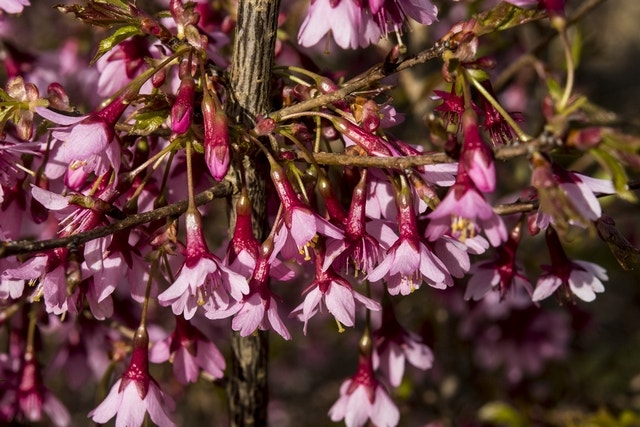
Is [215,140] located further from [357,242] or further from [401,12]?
[401,12]

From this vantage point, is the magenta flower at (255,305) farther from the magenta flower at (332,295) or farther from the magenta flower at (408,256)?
the magenta flower at (408,256)

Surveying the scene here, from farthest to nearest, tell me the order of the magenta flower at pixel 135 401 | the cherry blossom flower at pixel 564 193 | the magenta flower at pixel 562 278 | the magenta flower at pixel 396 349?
the magenta flower at pixel 396 349
the magenta flower at pixel 562 278
the magenta flower at pixel 135 401
the cherry blossom flower at pixel 564 193

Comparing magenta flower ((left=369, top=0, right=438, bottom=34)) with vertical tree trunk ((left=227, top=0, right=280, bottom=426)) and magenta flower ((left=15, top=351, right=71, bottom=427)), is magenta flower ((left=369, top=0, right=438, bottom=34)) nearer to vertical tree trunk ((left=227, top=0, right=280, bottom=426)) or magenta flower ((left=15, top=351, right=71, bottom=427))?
vertical tree trunk ((left=227, top=0, right=280, bottom=426))

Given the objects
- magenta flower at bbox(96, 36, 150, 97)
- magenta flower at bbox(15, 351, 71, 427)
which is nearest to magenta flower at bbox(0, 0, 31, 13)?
magenta flower at bbox(96, 36, 150, 97)

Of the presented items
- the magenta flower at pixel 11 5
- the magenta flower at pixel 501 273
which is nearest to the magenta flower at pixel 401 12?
the magenta flower at pixel 501 273

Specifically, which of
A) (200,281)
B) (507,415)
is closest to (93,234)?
(200,281)

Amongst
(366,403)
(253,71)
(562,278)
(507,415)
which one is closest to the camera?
(253,71)
